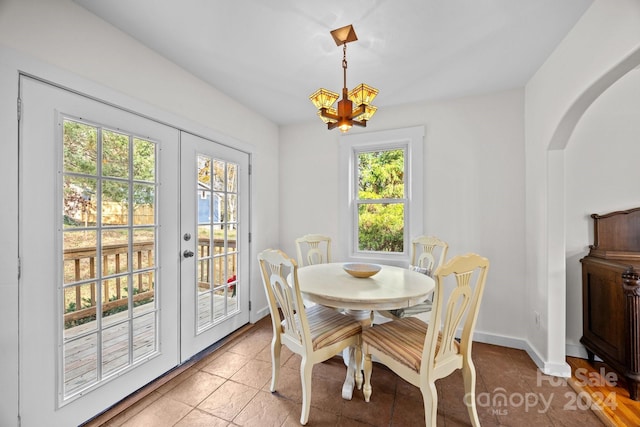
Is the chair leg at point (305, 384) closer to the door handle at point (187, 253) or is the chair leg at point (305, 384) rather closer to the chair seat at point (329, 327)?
the chair seat at point (329, 327)

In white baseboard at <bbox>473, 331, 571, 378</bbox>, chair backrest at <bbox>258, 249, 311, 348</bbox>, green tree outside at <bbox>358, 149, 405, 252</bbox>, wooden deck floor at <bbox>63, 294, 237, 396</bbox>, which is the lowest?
white baseboard at <bbox>473, 331, 571, 378</bbox>

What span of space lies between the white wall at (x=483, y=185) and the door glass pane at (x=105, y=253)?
2458 mm

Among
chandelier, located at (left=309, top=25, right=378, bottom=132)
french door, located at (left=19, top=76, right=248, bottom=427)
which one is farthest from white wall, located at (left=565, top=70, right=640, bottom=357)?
french door, located at (left=19, top=76, right=248, bottom=427)

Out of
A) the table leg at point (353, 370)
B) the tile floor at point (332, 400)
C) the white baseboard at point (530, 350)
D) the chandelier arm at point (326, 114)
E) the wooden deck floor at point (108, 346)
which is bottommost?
the tile floor at point (332, 400)

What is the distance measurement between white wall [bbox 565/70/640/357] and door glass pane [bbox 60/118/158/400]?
11.7 feet

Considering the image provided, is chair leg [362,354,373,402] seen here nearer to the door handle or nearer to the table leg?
the table leg

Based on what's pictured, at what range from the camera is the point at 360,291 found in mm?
1711

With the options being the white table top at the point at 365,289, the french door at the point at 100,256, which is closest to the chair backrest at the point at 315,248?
the white table top at the point at 365,289

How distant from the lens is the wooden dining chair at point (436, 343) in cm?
133

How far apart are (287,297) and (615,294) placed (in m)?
2.40

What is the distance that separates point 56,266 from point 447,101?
349 centimetres

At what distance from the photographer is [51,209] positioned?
1460mm

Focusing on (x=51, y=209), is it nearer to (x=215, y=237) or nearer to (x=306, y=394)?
(x=215, y=237)

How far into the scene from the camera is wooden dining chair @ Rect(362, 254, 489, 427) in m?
1.33
